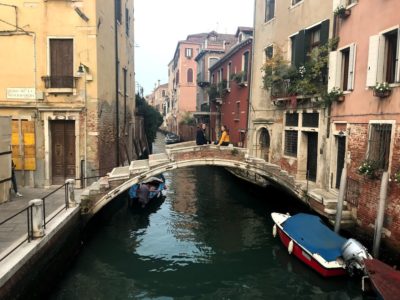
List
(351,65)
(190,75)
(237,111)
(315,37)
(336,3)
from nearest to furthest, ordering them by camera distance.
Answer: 1. (351,65)
2. (336,3)
3. (315,37)
4. (237,111)
5. (190,75)

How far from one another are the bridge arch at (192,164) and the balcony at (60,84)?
277 centimetres

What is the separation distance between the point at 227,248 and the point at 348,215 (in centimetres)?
296

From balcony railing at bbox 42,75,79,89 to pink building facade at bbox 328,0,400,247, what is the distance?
23.7 feet

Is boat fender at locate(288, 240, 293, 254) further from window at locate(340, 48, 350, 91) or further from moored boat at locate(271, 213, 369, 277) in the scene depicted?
window at locate(340, 48, 350, 91)

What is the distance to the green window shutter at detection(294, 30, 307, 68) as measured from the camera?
35.6 ft

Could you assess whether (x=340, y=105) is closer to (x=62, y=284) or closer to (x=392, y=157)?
(x=392, y=157)

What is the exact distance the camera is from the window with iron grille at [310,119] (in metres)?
10.7

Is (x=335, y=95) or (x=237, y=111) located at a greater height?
(x=335, y=95)

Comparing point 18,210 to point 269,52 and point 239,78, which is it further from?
point 239,78

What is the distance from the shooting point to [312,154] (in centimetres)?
1131

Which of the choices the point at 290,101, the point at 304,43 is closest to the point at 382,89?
the point at 304,43

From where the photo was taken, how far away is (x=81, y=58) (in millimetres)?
10180

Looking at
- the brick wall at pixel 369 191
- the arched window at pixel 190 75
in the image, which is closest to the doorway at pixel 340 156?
the brick wall at pixel 369 191

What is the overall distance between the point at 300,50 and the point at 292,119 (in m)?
2.34
